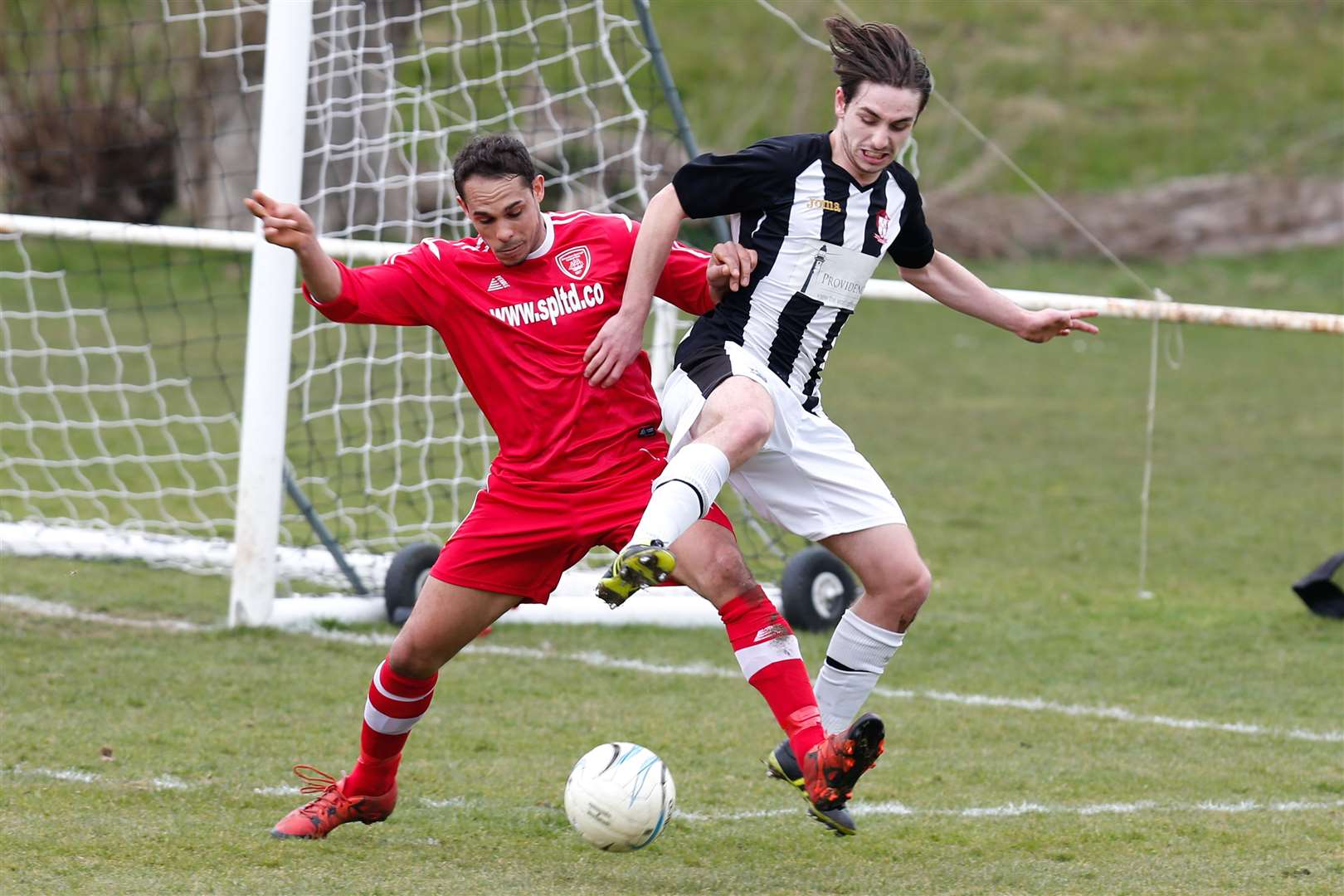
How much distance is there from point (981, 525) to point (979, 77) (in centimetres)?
1702

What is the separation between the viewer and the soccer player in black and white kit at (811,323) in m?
4.39

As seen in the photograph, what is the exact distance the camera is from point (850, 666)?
15.0ft

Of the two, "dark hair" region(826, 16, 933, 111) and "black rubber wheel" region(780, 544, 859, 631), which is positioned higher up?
"dark hair" region(826, 16, 933, 111)

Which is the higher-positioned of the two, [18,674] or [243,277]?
[18,674]

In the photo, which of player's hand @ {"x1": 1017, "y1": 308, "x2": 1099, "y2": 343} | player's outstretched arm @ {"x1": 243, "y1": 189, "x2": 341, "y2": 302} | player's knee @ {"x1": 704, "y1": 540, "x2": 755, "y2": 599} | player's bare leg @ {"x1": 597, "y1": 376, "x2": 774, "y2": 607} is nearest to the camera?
player's bare leg @ {"x1": 597, "y1": 376, "x2": 774, "y2": 607}

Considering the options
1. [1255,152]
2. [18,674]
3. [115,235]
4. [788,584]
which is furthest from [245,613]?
[1255,152]

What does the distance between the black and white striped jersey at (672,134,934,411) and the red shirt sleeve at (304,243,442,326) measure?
0.72 metres

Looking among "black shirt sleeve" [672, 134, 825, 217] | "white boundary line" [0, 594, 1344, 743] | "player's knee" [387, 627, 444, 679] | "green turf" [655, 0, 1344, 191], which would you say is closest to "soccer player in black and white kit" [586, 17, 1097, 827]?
"black shirt sleeve" [672, 134, 825, 217]

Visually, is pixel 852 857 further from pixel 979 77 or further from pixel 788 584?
pixel 979 77

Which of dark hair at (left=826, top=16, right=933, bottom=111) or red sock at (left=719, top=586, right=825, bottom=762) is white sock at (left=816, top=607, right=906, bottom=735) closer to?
red sock at (left=719, top=586, right=825, bottom=762)

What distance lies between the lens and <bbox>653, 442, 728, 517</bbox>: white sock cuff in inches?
161

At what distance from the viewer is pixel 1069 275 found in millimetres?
20438

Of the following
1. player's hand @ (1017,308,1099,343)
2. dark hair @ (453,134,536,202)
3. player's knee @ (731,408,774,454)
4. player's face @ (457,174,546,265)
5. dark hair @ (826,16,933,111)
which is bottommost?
player's knee @ (731,408,774,454)

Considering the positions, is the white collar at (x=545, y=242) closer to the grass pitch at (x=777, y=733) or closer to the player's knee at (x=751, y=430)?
the player's knee at (x=751, y=430)
